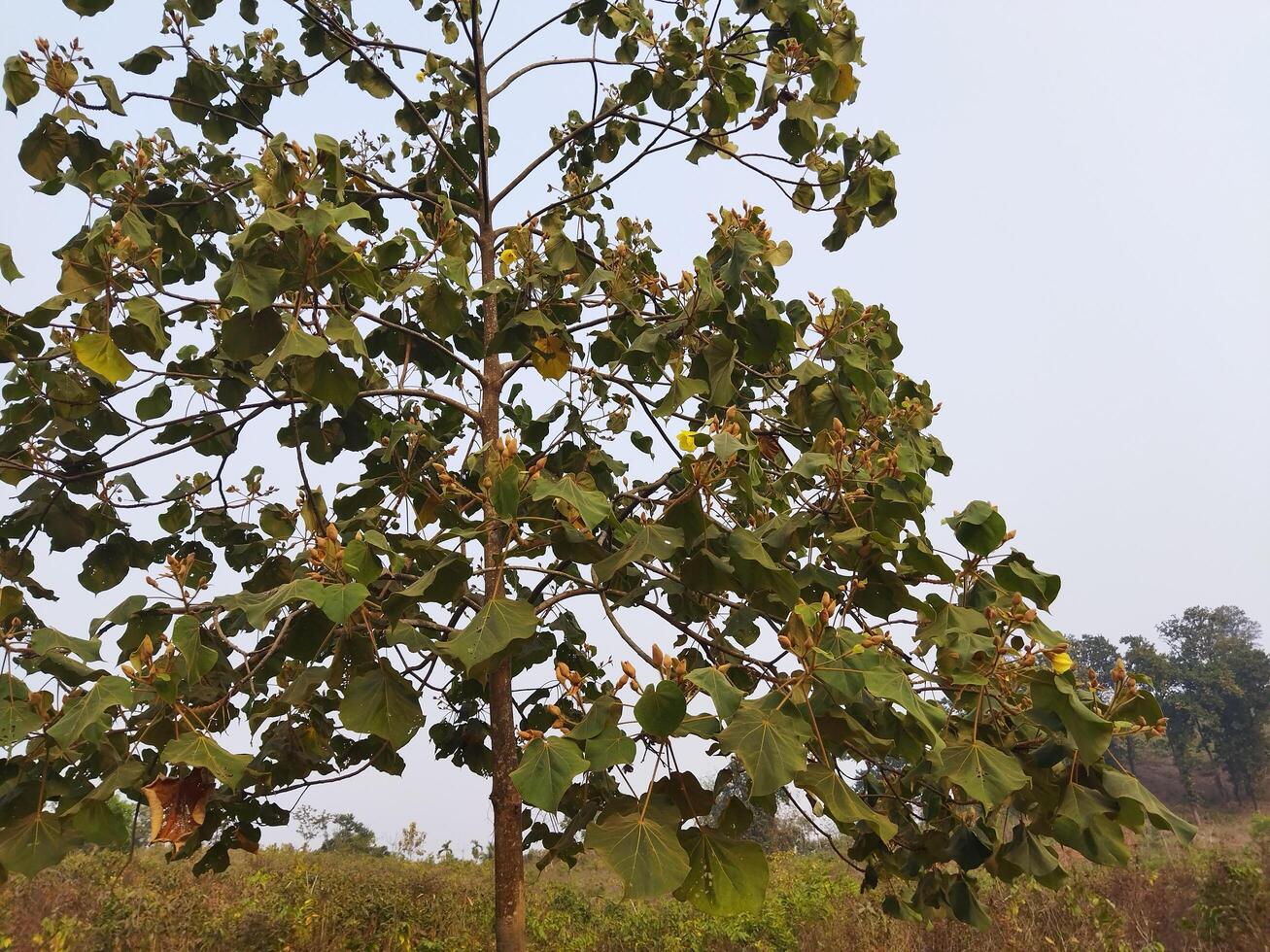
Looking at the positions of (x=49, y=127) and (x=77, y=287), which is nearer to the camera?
(x=77, y=287)

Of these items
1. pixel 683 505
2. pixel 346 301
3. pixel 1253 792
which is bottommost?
pixel 1253 792

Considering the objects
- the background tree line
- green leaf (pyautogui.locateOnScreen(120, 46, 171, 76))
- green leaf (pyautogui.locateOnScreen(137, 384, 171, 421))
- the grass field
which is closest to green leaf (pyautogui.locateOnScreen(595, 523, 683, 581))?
green leaf (pyautogui.locateOnScreen(137, 384, 171, 421))

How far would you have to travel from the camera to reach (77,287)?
2.00m

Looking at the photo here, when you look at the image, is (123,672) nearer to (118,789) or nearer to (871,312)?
(118,789)

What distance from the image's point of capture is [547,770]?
155 centimetres

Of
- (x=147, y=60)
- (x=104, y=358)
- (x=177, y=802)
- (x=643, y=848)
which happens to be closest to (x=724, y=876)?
(x=643, y=848)

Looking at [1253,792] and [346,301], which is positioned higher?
[346,301]

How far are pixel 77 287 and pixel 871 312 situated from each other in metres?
2.37

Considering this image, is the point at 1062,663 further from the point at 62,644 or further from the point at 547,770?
the point at 62,644

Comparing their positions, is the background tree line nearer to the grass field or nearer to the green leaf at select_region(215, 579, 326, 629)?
the grass field

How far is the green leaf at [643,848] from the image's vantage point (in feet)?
4.79

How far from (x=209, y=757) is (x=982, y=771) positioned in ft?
5.36

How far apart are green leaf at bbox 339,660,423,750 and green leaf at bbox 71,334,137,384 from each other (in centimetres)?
94

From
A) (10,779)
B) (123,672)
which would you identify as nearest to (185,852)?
(10,779)
